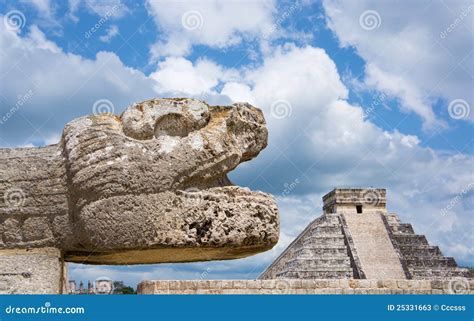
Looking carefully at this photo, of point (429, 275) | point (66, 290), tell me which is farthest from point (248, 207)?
point (429, 275)

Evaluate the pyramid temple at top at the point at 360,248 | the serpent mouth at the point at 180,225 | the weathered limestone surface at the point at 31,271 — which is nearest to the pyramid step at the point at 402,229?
the pyramid temple at top at the point at 360,248

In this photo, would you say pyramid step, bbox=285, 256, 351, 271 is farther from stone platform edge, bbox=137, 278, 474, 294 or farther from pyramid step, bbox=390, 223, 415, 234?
stone platform edge, bbox=137, 278, 474, 294

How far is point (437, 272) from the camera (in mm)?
31203

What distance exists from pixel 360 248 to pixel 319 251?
13.0ft

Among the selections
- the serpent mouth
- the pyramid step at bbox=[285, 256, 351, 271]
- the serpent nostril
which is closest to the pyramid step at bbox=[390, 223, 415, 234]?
the pyramid step at bbox=[285, 256, 351, 271]

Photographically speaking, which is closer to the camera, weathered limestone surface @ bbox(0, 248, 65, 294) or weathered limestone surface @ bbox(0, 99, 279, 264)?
weathered limestone surface @ bbox(0, 99, 279, 264)

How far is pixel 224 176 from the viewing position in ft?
14.9

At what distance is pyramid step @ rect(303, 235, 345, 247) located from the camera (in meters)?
31.5

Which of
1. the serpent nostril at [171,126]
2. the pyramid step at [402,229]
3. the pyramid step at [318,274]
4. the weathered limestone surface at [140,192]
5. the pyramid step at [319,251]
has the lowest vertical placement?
the weathered limestone surface at [140,192]

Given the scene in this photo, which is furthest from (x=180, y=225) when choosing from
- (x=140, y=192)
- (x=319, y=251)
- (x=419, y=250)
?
(x=419, y=250)

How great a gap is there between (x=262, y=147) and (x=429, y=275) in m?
28.9

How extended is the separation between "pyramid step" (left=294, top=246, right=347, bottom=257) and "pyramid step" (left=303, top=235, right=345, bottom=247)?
57 centimetres

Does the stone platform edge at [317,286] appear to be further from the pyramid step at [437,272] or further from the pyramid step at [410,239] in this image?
the pyramid step at [410,239]

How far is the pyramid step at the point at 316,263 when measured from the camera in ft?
92.4
